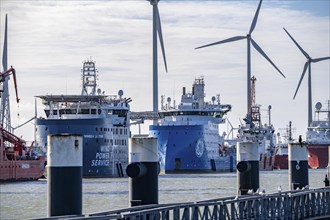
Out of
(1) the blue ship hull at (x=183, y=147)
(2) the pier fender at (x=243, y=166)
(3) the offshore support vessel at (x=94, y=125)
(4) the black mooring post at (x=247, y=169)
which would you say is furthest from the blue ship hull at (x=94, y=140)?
(2) the pier fender at (x=243, y=166)

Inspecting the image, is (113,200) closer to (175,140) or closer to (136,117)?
(175,140)

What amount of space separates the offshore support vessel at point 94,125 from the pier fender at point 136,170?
111 meters

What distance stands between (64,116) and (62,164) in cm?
12541

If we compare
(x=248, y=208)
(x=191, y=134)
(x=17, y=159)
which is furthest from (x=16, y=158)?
(x=248, y=208)

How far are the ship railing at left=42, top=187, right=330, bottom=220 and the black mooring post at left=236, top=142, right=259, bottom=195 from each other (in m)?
3.33

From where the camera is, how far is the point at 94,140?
146375mm

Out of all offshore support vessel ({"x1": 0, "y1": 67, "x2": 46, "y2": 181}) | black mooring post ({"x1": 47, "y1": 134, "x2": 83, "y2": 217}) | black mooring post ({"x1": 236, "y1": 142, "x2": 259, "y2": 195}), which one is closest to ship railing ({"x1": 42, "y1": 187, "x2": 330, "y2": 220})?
black mooring post ({"x1": 47, "y1": 134, "x2": 83, "y2": 217})

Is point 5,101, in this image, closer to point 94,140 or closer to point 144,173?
point 94,140

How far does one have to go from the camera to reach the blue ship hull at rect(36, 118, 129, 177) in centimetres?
14225

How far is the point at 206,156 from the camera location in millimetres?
174500

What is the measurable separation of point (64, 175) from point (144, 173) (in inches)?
263

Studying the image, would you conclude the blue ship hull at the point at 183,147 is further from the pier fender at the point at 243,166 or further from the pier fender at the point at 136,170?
the pier fender at the point at 136,170

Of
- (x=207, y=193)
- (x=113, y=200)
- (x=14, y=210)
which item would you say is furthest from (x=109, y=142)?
(x=14, y=210)

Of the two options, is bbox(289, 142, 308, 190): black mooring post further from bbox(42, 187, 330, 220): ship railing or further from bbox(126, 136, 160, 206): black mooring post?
bbox(126, 136, 160, 206): black mooring post
